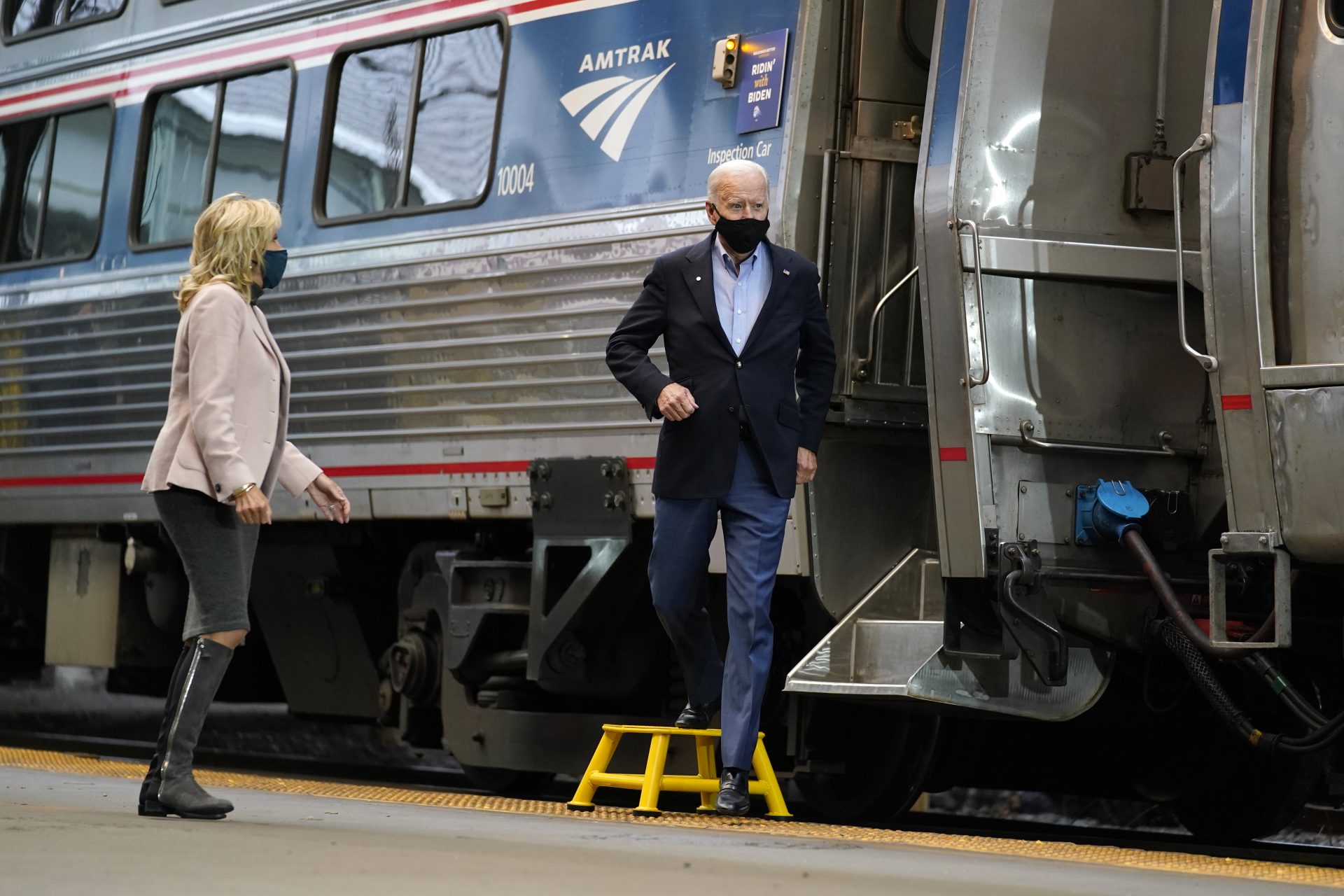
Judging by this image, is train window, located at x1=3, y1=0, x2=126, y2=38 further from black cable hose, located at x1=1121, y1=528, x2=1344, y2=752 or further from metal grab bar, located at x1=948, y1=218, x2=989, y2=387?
black cable hose, located at x1=1121, y1=528, x2=1344, y2=752

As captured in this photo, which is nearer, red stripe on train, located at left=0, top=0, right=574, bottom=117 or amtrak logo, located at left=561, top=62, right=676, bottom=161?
amtrak logo, located at left=561, top=62, right=676, bottom=161

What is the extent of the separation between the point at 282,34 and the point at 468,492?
2.44 metres

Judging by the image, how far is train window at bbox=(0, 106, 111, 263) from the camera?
10492 mm

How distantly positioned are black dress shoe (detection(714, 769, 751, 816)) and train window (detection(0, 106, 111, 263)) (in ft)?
18.5

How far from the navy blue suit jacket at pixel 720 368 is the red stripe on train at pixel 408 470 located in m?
1.19

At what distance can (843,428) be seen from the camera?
7168 millimetres

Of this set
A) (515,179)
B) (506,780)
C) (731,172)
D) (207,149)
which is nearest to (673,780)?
(731,172)

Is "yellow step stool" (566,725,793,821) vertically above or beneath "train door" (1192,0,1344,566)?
beneath

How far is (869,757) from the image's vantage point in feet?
25.6

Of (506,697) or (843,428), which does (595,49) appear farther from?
(506,697)

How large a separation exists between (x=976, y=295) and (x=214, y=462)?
2378 mm

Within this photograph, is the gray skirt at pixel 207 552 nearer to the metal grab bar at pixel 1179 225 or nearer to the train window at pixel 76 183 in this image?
the metal grab bar at pixel 1179 225

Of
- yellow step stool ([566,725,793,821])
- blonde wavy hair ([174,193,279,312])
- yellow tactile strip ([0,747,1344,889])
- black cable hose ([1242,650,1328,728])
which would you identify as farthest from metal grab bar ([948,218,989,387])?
blonde wavy hair ([174,193,279,312])

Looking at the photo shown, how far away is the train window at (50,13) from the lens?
34.7 ft
